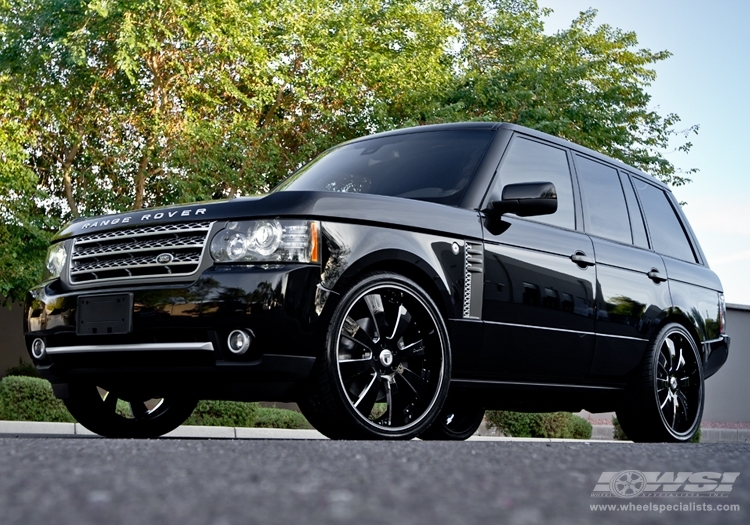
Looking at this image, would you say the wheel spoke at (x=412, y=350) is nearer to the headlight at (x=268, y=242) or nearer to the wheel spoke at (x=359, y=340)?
the wheel spoke at (x=359, y=340)

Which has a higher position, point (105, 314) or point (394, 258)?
point (394, 258)

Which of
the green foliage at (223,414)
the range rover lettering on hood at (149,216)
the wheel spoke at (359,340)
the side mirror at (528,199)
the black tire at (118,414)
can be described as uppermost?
the side mirror at (528,199)

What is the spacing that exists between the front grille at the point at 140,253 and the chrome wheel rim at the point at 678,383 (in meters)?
3.73

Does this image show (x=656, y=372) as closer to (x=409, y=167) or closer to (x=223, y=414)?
(x=409, y=167)

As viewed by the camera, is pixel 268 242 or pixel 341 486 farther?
pixel 268 242

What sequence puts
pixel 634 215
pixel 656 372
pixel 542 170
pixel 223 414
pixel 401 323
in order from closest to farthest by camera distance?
pixel 401 323 < pixel 542 170 < pixel 656 372 < pixel 634 215 < pixel 223 414

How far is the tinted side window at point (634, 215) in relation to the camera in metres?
7.53

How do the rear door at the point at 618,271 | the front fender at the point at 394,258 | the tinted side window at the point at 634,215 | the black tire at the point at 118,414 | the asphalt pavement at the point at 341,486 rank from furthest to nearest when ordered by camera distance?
the tinted side window at the point at 634,215
the rear door at the point at 618,271
the black tire at the point at 118,414
the front fender at the point at 394,258
the asphalt pavement at the point at 341,486

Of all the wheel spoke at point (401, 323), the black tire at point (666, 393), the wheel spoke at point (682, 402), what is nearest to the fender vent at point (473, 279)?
the wheel spoke at point (401, 323)

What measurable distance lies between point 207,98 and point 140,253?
614 inches

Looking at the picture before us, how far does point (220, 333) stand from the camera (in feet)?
15.9

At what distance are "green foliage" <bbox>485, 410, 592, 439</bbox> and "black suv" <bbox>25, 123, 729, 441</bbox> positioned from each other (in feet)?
25.3

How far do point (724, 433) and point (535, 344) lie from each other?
1176cm
